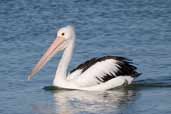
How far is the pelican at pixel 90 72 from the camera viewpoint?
1202 centimetres

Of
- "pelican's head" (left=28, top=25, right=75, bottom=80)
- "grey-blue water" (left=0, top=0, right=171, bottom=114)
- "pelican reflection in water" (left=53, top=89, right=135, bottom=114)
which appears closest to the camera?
"pelican reflection in water" (left=53, top=89, right=135, bottom=114)

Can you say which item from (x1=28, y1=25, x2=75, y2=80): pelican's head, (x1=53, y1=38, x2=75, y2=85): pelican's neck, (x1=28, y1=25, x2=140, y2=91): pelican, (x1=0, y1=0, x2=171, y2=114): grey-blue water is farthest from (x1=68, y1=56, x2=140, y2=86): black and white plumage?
(x1=28, y1=25, x2=75, y2=80): pelican's head

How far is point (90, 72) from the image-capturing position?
39.4ft

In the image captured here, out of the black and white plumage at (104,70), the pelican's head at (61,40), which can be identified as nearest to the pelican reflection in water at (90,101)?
the black and white plumage at (104,70)

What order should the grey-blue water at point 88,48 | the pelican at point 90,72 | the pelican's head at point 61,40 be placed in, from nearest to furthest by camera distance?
the grey-blue water at point 88,48 → the pelican at point 90,72 → the pelican's head at point 61,40

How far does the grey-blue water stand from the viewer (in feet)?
35.1

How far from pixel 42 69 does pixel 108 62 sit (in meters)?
1.29

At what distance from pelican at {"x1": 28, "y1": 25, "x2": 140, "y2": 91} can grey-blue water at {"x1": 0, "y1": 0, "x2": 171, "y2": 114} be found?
0.17 m

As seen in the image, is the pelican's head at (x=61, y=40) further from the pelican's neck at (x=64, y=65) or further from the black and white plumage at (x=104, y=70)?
the black and white plumage at (x=104, y=70)

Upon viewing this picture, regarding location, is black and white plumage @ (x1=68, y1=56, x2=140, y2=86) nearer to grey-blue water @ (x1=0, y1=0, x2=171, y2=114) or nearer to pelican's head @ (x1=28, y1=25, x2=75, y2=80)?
grey-blue water @ (x1=0, y1=0, x2=171, y2=114)

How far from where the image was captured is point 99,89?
12.0 meters

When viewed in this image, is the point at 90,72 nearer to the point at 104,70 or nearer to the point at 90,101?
the point at 104,70

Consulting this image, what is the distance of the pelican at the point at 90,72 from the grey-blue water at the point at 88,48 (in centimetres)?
17

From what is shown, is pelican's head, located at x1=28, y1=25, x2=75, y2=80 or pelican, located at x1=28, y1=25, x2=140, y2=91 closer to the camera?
pelican, located at x1=28, y1=25, x2=140, y2=91
